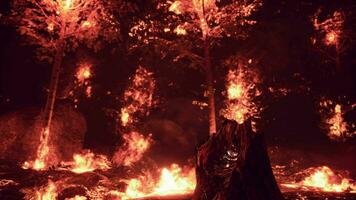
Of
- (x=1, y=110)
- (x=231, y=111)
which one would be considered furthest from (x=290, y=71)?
(x=1, y=110)

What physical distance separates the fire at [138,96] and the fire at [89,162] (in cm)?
299

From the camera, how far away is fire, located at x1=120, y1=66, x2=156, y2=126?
18264 mm

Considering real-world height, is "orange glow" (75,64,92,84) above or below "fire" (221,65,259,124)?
above

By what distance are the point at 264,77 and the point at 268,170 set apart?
15.0 m

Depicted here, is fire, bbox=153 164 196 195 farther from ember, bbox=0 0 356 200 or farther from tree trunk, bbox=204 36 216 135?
tree trunk, bbox=204 36 216 135

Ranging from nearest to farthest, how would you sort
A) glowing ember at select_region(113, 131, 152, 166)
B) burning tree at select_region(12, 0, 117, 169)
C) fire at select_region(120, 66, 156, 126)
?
burning tree at select_region(12, 0, 117, 169), glowing ember at select_region(113, 131, 152, 166), fire at select_region(120, 66, 156, 126)

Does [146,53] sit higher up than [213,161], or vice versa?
[146,53]

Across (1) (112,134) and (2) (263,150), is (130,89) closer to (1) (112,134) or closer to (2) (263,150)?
(1) (112,134)

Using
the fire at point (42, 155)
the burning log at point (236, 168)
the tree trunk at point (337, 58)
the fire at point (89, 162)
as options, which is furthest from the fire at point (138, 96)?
the burning log at point (236, 168)

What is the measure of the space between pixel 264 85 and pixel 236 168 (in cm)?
1505

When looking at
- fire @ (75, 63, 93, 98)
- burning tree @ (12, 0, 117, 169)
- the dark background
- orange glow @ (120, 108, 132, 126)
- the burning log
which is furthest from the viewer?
orange glow @ (120, 108, 132, 126)

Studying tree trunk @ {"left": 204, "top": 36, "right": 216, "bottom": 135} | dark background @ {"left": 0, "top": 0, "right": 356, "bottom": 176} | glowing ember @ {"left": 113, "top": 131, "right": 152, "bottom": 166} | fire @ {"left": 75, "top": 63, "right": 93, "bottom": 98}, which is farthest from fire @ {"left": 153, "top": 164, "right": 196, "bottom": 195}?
fire @ {"left": 75, "top": 63, "right": 93, "bottom": 98}

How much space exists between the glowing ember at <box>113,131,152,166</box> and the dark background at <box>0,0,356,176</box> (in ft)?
2.28

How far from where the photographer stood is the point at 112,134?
17719 mm
